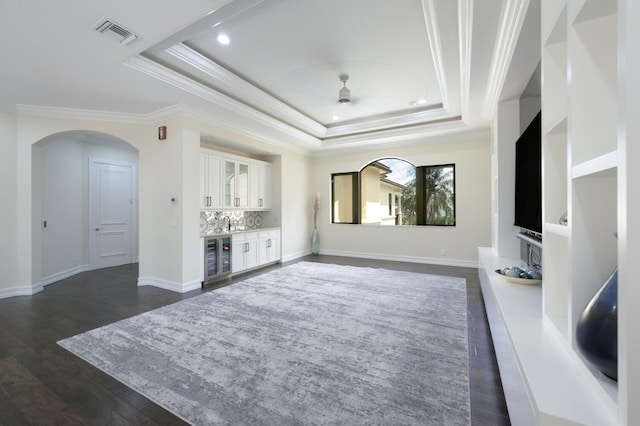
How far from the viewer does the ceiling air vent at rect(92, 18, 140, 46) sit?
90.5 inches

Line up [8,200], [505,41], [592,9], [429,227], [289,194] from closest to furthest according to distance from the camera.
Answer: [592,9], [505,41], [8,200], [429,227], [289,194]

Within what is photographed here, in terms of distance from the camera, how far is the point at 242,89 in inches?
156

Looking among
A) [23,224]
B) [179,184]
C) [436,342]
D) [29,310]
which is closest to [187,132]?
[179,184]

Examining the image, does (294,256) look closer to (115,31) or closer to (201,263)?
(201,263)

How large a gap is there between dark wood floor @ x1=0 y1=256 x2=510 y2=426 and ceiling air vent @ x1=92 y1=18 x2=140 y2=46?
277 cm

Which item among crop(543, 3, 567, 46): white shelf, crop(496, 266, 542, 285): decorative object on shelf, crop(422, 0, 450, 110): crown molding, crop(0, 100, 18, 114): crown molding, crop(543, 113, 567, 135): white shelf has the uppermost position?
crop(422, 0, 450, 110): crown molding

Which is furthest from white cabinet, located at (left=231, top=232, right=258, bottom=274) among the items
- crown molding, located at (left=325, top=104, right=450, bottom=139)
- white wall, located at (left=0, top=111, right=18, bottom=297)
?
white wall, located at (left=0, top=111, right=18, bottom=297)

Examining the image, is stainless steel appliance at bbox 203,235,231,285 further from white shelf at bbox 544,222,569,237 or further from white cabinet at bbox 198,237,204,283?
white shelf at bbox 544,222,569,237

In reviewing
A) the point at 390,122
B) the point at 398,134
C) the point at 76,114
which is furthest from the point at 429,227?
the point at 76,114

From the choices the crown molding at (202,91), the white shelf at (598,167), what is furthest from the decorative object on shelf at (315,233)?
the white shelf at (598,167)

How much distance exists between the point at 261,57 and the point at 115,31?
1437 mm

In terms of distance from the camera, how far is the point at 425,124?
5488mm

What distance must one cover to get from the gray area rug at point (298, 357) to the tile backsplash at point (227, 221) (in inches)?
72.2

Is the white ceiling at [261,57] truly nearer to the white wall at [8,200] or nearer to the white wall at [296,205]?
the white wall at [8,200]
